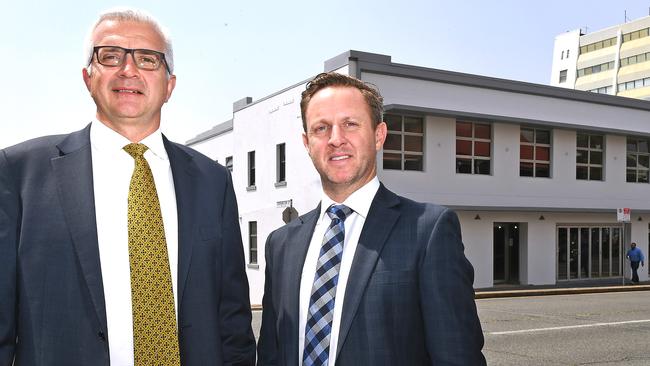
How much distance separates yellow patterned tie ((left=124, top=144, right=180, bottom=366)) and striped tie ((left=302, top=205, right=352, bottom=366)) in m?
0.53

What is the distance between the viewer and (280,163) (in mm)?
23312

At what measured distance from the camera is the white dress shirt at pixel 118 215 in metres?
2.46

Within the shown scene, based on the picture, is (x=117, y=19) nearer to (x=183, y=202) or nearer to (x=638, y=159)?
(x=183, y=202)

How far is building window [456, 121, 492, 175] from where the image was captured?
2183 cm

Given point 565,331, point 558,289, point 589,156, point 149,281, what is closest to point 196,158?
point 149,281

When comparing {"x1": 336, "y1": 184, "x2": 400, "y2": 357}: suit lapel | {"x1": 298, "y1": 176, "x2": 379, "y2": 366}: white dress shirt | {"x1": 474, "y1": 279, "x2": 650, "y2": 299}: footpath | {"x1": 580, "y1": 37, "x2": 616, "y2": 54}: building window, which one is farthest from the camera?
{"x1": 580, "y1": 37, "x2": 616, "y2": 54}: building window

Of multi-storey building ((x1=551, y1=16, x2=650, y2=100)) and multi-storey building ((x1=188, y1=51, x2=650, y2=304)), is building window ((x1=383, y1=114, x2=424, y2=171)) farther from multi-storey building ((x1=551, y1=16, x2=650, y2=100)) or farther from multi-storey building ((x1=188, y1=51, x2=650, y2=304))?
multi-storey building ((x1=551, y1=16, x2=650, y2=100))

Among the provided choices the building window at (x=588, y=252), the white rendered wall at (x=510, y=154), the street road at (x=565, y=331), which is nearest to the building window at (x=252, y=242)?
the white rendered wall at (x=510, y=154)

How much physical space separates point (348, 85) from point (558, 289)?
19729 millimetres

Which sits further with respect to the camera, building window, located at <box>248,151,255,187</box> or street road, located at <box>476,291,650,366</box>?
building window, located at <box>248,151,255,187</box>

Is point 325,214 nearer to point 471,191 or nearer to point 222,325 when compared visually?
point 222,325

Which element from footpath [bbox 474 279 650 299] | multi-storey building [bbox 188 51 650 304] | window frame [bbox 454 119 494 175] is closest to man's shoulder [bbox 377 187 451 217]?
multi-storey building [bbox 188 51 650 304]

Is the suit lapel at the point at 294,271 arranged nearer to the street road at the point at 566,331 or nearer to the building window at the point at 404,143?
the street road at the point at 566,331

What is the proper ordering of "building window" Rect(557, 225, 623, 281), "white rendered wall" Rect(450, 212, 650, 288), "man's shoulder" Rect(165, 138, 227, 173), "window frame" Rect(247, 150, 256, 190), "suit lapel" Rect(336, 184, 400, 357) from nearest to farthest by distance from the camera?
1. "suit lapel" Rect(336, 184, 400, 357)
2. "man's shoulder" Rect(165, 138, 227, 173)
3. "white rendered wall" Rect(450, 212, 650, 288)
4. "building window" Rect(557, 225, 623, 281)
5. "window frame" Rect(247, 150, 256, 190)
